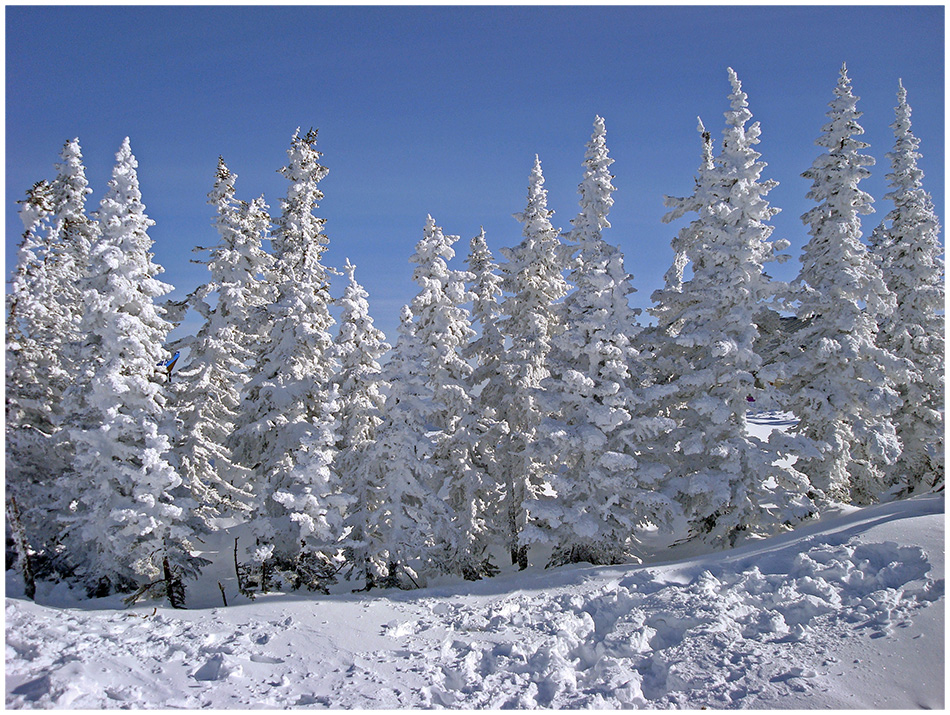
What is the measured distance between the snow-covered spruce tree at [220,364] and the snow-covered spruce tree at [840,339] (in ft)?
68.3

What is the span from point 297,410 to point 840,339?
20.8 m

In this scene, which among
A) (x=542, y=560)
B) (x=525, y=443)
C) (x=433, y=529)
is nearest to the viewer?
(x=433, y=529)

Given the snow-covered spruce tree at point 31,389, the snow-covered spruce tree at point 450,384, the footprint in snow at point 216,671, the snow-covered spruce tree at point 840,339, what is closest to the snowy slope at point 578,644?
the footprint in snow at point 216,671

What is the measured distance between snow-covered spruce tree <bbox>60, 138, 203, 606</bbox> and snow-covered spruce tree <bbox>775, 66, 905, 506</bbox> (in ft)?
68.4

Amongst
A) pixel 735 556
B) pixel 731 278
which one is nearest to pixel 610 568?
pixel 735 556

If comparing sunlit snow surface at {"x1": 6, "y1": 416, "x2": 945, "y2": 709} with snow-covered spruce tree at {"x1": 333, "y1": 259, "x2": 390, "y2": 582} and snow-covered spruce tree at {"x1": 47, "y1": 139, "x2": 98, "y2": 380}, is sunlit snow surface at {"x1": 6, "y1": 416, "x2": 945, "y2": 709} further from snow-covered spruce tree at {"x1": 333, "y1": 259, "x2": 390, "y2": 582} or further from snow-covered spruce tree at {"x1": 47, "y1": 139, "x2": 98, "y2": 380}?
snow-covered spruce tree at {"x1": 47, "y1": 139, "x2": 98, "y2": 380}

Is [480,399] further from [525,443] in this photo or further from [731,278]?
[731,278]

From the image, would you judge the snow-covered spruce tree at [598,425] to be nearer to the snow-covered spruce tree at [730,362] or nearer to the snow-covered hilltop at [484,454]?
the snow-covered hilltop at [484,454]

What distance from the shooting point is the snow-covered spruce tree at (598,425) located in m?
17.5

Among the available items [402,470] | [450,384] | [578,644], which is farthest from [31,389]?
[578,644]

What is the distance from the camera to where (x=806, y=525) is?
17766mm

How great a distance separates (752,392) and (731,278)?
400cm

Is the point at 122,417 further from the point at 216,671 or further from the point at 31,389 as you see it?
the point at 216,671

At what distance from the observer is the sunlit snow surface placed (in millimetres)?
8875
